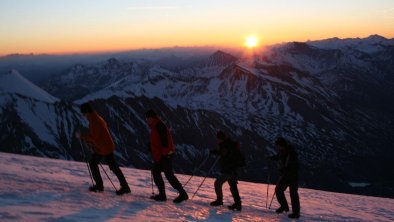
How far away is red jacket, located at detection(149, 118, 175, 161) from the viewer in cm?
1389

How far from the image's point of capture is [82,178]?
61.6ft

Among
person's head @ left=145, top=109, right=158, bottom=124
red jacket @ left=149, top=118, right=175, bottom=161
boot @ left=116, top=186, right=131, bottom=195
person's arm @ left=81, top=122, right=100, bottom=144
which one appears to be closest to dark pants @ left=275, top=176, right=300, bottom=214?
red jacket @ left=149, top=118, right=175, bottom=161

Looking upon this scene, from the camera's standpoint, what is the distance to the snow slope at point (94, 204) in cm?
1124

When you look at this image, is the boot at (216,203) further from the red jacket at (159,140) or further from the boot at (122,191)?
the boot at (122,191)

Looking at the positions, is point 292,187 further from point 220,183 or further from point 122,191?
point 122,191

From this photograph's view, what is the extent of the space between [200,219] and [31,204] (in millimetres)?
4278

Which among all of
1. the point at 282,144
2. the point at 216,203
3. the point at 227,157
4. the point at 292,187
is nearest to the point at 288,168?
the point at 292,187

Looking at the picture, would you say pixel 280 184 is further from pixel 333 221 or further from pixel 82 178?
pixel 82 178

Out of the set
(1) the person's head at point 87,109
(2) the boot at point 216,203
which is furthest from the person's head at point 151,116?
(2) the boot at point 216,203

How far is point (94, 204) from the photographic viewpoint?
41.2 feet

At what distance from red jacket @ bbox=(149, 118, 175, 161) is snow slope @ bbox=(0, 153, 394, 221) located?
4.96 ft

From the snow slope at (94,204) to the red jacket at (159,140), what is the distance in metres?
1.51

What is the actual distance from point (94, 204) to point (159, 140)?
2682 millimetres

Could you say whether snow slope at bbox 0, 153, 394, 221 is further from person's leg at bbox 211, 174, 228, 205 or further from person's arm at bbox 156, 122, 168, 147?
person's arm at bbox 156, 122, 168, 147
